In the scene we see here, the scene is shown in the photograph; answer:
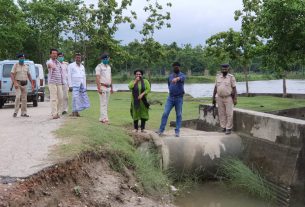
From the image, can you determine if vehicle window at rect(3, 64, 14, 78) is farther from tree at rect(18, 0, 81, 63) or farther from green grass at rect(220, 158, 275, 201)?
tree at rect(18, 0, 81, 63)

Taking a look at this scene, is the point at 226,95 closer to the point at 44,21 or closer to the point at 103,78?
the point at 103,78

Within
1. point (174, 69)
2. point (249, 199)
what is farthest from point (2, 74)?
point (249, 199)

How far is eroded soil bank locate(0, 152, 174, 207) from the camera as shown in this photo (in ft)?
17.1

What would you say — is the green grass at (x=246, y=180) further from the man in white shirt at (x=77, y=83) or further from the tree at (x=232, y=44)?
the tree at (x=232, y=44)

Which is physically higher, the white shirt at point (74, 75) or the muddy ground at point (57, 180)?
the white shirt at point (74, 75)

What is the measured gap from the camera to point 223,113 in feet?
36.4

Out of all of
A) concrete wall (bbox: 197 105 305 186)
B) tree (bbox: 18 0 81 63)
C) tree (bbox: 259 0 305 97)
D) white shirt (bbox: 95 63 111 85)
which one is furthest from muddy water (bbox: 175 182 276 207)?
tree (bbox: 18 0 81 63)

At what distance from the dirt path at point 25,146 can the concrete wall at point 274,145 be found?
4.45 m

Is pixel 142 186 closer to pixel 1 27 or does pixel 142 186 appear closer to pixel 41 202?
pixel 41 202

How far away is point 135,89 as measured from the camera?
404 inches

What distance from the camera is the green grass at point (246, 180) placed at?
884cm

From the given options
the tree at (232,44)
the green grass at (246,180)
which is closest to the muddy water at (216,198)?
the green grass at (246,180)

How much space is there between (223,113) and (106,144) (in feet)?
13.4

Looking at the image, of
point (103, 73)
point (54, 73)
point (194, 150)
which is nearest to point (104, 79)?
point (103, 73)
